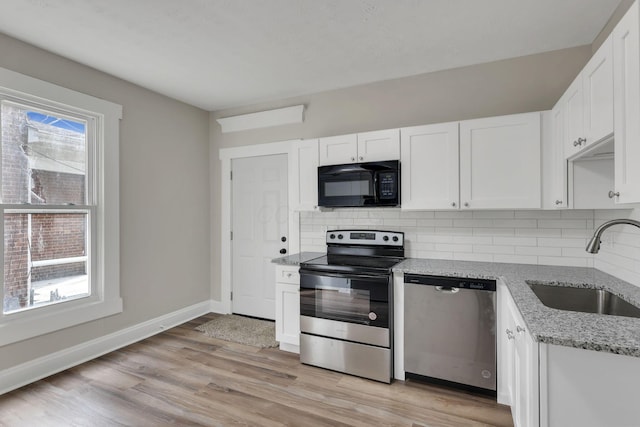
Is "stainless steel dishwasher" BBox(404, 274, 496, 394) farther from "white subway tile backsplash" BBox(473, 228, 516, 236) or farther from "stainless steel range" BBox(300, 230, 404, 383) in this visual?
"white subway tile backsplash" BBox(473, 228, 516, 236)

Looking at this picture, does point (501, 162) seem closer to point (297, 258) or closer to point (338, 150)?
point (338, 150)

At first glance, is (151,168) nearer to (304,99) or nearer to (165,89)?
(165,89)

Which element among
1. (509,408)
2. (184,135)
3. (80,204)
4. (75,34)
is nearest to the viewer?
(509,408)

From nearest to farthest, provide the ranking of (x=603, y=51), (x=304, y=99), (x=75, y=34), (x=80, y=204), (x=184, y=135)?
(x=603, y=51) → (x=75, y=34) → (x=80, y=204) → (x=304, y=99) → (x=184, y=135)

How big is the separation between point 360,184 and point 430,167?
0.61 metres

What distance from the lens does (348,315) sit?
2611 mm

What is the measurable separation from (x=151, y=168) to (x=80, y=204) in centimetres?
81

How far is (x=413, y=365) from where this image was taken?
244 cm

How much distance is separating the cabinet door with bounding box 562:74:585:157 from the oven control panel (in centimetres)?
143

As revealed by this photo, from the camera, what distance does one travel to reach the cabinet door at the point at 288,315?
2.93 metres

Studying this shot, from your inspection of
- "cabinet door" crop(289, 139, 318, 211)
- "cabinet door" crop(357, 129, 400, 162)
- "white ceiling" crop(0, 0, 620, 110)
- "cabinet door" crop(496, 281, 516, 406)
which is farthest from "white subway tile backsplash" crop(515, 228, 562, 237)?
"cabinet door" crop(289, 139, 318, 211)

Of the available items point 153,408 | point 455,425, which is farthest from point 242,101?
point 455,425

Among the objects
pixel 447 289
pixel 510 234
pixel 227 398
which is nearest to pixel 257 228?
pixel 227 398

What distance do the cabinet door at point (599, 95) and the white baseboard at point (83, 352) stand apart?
404 centimetres
